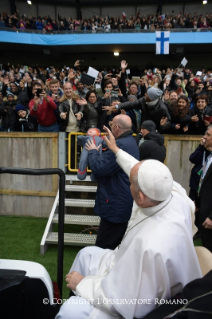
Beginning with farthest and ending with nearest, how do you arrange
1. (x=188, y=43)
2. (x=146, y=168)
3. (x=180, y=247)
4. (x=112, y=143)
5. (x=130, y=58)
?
(x=130, y=58) < (x=188, y=43) < (x=112, y=143) < (x=146, y=168) < (x=180, y=247)

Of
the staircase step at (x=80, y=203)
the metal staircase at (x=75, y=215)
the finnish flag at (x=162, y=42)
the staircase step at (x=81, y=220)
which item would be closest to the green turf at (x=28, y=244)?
the metal staircase at (x=75, y=215)

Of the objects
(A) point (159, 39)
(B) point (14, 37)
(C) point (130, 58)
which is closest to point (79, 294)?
(A) point (159, 39)

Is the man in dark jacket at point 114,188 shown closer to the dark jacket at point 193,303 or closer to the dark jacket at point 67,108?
the dark jacket at point 193,303

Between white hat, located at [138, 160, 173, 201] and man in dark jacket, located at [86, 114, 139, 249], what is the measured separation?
1.15 m

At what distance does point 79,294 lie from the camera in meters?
1.87

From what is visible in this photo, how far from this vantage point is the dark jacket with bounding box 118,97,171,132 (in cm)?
450

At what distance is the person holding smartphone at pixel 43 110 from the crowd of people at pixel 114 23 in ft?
59.0

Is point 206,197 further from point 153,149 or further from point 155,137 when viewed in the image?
point 155,137

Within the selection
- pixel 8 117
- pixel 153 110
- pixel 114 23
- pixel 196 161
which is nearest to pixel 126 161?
pixel 196 161

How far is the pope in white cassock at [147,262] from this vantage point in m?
1.59

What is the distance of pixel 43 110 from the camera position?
15.9ft

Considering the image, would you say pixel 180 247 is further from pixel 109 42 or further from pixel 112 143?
pixel 109 42

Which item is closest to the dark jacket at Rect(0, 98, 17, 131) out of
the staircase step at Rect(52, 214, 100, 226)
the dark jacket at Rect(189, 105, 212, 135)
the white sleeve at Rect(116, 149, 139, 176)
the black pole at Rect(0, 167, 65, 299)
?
the staircase step at Rect(52, 214, 100, 226)

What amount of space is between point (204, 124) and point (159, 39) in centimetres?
538
